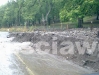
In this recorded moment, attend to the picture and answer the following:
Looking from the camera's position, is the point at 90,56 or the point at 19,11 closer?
the point at 90,56

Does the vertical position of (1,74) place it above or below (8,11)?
below

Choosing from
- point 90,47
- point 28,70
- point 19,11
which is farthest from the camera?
point 19,11

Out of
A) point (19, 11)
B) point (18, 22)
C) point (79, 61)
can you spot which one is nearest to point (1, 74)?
point (79, 61)

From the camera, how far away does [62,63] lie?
1350 cm

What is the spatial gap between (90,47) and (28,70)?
17.5 feet

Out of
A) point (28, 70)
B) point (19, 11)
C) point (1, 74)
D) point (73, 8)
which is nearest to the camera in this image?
point (1, 74)

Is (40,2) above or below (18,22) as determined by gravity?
above

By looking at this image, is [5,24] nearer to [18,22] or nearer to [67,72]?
[18,22]

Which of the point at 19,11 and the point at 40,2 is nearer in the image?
the point at 40,2

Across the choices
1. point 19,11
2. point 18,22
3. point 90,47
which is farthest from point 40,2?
point 90,47

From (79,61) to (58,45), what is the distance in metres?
4.95

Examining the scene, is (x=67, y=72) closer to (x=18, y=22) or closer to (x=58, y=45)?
(x=58, y=45)

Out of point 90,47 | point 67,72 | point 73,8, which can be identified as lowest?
point 67,72

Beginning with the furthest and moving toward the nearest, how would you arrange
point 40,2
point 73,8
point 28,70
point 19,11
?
1. point 19,11
2. point 40,2
3. point 73,8
4. point 28,70
